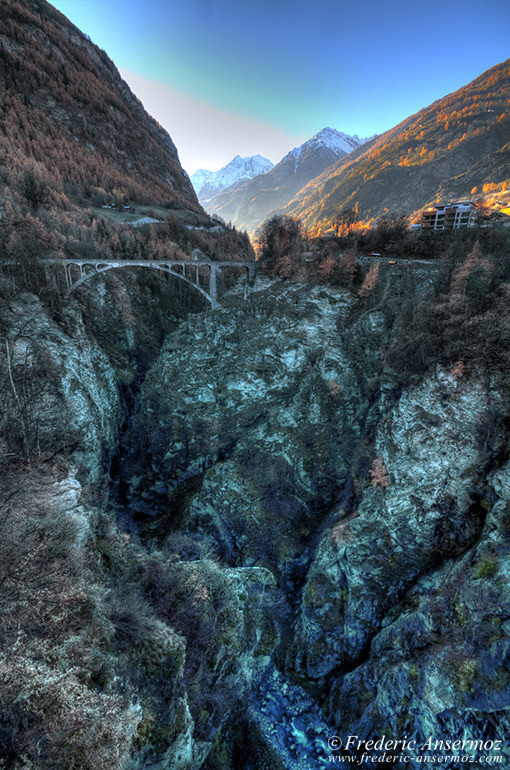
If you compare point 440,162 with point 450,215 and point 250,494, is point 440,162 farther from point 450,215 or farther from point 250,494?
point 250,494

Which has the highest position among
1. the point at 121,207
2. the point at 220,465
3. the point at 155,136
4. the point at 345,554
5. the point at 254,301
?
the point at 155,136

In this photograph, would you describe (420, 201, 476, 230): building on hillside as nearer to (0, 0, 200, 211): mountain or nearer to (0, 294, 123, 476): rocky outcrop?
(0, 294, 123, 476): rocky outcrop

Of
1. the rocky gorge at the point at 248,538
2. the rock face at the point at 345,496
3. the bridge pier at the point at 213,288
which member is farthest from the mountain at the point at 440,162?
the rocky gorge at the point at 248,538

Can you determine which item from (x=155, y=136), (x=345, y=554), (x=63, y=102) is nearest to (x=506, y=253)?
(x=345, y=554)

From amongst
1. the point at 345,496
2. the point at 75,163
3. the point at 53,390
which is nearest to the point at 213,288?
the point at 53,390

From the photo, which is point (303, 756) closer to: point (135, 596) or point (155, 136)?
point (135, 596)

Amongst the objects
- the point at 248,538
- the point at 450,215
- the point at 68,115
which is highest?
the point at 68,115
